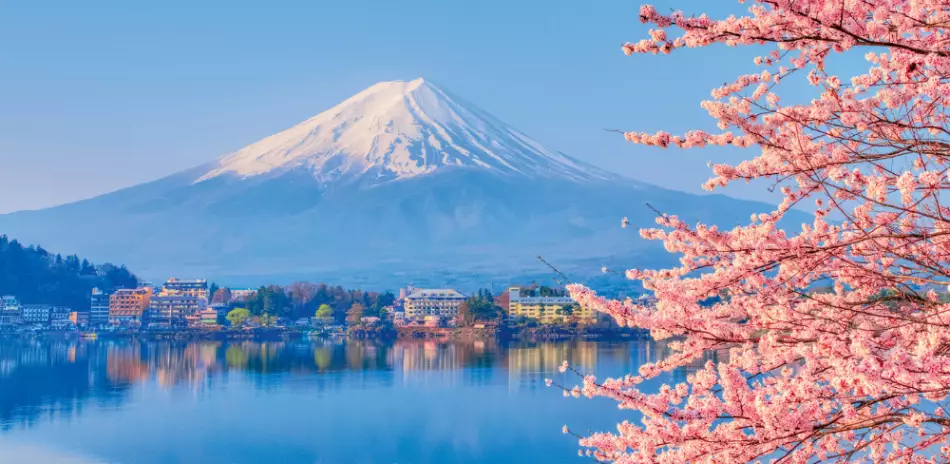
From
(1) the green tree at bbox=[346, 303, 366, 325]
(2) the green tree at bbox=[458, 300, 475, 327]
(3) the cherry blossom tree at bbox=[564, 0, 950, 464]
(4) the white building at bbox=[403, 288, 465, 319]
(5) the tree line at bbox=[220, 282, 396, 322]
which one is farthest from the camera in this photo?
(4) the white building at bbox=[403, 288, 465, 319]

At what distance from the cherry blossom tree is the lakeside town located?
55.3m

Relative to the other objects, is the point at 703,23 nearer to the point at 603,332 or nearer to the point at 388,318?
the point at 603,332

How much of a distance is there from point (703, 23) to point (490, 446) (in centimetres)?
1606

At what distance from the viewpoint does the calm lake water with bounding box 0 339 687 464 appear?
18.0 m

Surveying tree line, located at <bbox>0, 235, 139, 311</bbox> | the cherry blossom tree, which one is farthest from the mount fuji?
the cherry blossom tree

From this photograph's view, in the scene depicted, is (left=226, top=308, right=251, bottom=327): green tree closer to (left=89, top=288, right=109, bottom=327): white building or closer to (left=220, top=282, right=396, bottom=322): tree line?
(left=220, top=282, right=396, bottom=322): tree line

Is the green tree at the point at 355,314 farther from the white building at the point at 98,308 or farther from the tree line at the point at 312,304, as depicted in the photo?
the white building at the point at 98,308

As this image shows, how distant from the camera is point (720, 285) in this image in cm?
353

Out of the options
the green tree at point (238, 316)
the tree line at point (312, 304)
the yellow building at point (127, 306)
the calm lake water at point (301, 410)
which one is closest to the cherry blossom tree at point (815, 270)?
the calm lake water at point (301, 410)

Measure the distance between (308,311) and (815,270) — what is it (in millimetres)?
75406

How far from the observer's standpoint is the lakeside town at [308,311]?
65.2 meters

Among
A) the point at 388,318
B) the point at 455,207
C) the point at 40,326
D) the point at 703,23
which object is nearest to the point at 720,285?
the point at 703,23

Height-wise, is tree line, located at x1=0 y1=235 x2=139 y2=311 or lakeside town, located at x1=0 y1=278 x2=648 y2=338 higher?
tree line, located at x1=0 y1=235 x2=139 y2=311

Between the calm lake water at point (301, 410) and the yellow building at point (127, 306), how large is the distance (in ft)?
134
